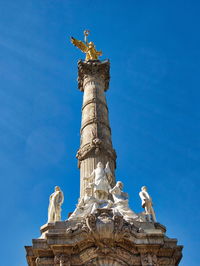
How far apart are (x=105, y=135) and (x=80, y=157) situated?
70.9 inches

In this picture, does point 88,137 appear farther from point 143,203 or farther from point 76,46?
point 76,46

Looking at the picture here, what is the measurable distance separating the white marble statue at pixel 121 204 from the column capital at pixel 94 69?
9320 mm

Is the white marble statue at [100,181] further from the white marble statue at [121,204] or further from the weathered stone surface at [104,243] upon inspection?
the weathered stone surface at [104,243]

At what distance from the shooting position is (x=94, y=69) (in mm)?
23203

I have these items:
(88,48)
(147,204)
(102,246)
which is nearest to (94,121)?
(147,204)

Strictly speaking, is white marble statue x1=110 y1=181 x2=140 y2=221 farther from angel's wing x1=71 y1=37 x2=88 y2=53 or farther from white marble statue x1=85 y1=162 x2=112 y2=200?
angel's wing x1=71 y1=37 x2=88 y2=53

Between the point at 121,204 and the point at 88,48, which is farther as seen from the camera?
the point at 88,48

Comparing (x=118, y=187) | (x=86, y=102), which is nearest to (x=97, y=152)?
(x=118, y=187)

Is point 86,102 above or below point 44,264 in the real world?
above

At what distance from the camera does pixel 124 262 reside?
12.4m

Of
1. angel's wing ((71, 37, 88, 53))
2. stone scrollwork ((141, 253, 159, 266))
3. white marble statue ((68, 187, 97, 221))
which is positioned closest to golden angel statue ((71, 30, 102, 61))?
angel's wing ((71, 37, 88, 53))

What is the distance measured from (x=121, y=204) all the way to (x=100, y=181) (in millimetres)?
1392

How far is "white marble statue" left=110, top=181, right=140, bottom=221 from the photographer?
546 inches

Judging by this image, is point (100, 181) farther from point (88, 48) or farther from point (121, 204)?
point (88, 48)
